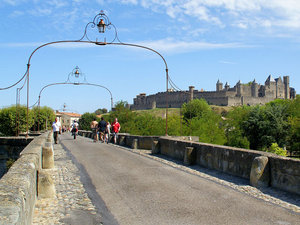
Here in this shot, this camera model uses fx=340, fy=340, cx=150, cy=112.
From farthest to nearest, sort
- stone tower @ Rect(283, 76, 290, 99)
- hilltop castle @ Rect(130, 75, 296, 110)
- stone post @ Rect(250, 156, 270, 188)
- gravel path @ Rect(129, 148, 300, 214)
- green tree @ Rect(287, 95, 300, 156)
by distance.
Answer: stone tower @ Rect(283, 76, 290, 99)
hilltop castle @ Rect(130, 75, 296, 110)
green tree @ Rect(287, 95, 300, 156)
stone post @ Rect(250, 156, 270, 188)
gravel path @ Rect(129, 148, 300, 214)

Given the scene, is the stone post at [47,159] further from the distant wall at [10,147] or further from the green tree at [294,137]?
the green tree at [294,137]

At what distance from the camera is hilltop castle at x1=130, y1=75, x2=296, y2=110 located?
142m

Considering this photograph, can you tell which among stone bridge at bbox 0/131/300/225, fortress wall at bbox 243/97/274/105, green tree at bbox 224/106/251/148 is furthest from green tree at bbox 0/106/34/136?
fortress wall at bbox 243/97/274/105

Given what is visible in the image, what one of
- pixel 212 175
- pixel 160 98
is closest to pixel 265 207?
pixel 212 175

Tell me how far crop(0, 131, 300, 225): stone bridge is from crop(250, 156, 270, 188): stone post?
0.02 metres

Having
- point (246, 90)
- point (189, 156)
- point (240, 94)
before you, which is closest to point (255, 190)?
point (189, 156)

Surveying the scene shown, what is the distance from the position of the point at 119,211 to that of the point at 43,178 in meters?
1.94

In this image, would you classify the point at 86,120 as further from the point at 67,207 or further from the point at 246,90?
the point at 67,207

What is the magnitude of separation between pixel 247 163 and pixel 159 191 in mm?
2666

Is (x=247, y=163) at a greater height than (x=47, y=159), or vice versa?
(x=247, y=163)

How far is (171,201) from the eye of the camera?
6676 mm

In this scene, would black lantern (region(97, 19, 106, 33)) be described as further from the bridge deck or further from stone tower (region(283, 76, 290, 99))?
stone tower (region(283, 76, 290, 99))

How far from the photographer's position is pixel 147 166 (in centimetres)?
1133

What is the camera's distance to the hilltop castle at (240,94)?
5600 inches
